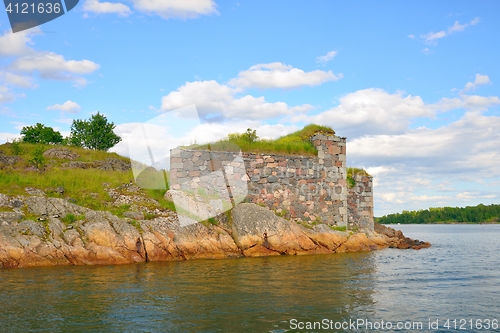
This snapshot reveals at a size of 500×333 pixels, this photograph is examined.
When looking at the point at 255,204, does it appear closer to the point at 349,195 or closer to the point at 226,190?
the point at 226,190

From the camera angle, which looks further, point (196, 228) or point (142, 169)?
point (142, 169)

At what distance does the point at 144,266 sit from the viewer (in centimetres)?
1700

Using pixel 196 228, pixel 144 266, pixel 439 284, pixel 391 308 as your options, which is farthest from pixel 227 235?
pixel 391 308

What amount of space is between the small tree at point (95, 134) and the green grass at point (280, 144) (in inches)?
1383

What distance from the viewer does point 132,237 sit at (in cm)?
1850

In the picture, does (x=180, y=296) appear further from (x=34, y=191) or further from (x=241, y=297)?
(x=34, y=191)

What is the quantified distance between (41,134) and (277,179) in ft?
133

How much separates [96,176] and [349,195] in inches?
Answer: 633

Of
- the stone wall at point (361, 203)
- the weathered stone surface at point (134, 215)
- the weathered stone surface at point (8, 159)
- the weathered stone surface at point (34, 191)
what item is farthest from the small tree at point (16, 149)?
the stone wall at point (361, 203)

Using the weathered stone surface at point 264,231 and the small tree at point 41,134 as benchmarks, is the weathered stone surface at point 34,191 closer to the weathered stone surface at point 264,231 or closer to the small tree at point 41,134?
the weathered stone surface at point 264,231

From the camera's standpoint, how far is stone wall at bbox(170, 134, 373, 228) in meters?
23.5

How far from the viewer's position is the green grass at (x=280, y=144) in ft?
81.4

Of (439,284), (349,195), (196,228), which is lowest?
(439,284)

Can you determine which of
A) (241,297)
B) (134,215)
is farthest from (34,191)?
(241,297)
